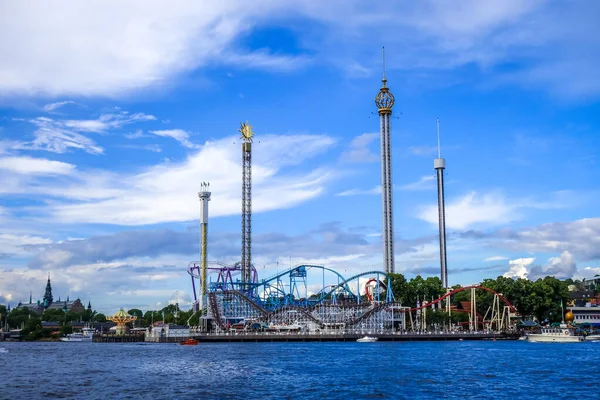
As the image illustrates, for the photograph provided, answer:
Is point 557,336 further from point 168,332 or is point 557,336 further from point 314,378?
point 168,332

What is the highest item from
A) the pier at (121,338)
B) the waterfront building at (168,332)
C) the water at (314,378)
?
the waterfront building at (168,332)

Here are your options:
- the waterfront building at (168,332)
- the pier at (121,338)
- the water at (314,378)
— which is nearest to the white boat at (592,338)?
the water at (314,378)

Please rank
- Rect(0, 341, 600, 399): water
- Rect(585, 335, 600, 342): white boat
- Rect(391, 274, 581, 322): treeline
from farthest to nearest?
Rect(391, 274, 581, 322): treeline
Rect(585, 335, 600, 342): white boat
Rect(0, 341, 600, 399): water

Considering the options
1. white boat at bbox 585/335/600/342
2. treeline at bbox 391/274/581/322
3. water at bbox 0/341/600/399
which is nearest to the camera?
water at bbox 0/341/600/399

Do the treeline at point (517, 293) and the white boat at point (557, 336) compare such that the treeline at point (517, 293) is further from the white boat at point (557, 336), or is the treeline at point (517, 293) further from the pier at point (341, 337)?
the white boat at point (557, 336)

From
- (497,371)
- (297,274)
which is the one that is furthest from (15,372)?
(297,274)

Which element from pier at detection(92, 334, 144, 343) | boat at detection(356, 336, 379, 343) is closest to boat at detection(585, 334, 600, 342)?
boat at detection(356, 336, 379, 343)

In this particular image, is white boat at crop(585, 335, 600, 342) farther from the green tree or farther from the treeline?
the green tree

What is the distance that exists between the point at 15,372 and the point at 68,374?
8.47 metres

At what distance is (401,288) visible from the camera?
185 m

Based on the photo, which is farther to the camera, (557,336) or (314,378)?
(557,336)

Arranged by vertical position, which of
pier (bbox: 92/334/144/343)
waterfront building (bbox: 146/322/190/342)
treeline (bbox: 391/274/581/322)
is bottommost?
pier (bbox: 92/334/144/343)

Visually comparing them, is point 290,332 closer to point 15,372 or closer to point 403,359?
point 403,359

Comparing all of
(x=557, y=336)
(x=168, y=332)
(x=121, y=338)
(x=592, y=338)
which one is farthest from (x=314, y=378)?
(x=121, y=338)
